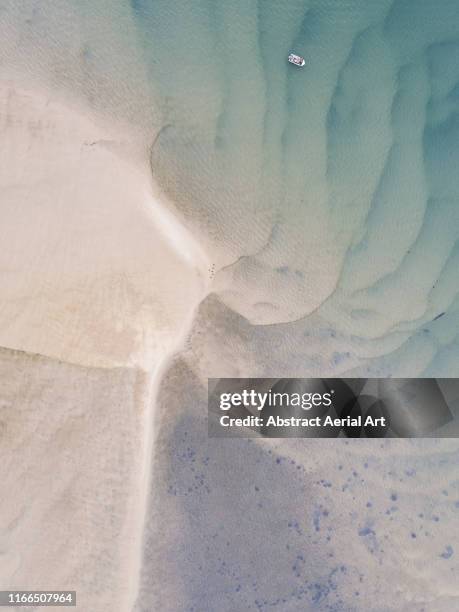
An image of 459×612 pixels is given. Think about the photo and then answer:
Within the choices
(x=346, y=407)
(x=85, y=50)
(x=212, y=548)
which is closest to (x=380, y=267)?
(x=346, y=407)

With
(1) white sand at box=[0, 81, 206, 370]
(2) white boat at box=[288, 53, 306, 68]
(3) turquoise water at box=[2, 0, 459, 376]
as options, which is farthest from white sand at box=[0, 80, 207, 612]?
(2) white boat at box=[288, 53, 306, 68]

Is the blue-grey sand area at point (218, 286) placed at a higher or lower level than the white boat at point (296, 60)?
lower

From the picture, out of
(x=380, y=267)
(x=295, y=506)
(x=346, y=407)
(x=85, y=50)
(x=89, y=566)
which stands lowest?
(x=89, y=566)

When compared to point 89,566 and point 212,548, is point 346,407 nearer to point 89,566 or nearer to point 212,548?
point 212,548

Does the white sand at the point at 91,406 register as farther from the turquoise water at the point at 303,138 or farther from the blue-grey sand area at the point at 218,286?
Answer: the turquoise water at the point at 303,138

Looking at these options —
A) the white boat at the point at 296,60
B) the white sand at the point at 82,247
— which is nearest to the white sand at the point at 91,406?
the white sand at the point at 82,247

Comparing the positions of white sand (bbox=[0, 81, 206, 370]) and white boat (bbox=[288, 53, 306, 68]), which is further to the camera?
white boat (bbox=[288, 53, 306, 68])

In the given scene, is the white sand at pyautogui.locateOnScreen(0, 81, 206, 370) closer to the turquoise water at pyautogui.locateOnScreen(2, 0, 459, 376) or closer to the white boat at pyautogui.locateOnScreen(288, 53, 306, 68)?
→ the turquoise water at pyautogui.locateOnScreen(2, 0, 459, 376)
